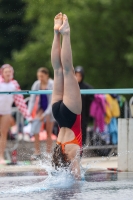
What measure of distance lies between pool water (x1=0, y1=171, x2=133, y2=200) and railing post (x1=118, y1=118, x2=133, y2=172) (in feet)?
2.11

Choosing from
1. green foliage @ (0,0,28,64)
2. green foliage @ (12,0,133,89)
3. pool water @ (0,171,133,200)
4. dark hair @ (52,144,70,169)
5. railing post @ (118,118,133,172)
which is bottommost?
pool water @ (0,171,133,200)

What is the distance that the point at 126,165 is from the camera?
36.1 ft

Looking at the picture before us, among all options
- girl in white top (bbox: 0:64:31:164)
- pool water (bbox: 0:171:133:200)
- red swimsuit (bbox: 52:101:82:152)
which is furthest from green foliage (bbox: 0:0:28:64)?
red swimsuit (bbox: 52:101:82:152)

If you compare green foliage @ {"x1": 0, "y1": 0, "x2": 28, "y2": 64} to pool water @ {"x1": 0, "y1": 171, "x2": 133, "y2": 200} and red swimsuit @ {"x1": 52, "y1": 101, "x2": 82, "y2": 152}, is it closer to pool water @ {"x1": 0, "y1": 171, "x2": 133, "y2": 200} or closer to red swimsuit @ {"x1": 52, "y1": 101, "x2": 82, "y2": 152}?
pool water @ {"x1": 0, "y1": 171, "x2": 133, "y2": 200}

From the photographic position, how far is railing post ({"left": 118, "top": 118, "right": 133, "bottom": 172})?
11000mm

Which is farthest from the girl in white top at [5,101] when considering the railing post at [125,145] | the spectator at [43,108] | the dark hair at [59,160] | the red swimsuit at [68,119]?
the dark hair at [59,160]

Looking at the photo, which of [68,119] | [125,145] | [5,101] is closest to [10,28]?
[5,101]

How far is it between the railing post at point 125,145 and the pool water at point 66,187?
64cm

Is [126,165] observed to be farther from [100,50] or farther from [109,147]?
[100,50]

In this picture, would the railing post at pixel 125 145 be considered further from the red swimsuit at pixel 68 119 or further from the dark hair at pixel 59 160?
the dark hair at pixel 59 160

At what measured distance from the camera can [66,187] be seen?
8336mm

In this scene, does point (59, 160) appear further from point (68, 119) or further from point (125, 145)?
point (125, 145)

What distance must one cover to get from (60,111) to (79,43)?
25729 millimetres

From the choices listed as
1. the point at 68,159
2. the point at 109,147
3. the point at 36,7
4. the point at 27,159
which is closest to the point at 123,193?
the point at 68,159
